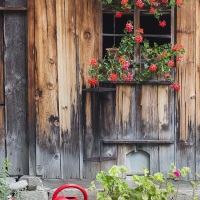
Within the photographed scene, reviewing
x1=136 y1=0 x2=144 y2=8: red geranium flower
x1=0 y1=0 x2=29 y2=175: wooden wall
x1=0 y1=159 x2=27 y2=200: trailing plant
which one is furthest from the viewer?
x1=0 y1=0 x2=29 y2=175: wooden wall

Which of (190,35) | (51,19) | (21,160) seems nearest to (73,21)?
(51,19)

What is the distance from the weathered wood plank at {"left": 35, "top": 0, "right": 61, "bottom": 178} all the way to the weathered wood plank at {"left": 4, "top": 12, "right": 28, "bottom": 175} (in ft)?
0.65

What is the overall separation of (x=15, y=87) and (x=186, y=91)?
1958 mm

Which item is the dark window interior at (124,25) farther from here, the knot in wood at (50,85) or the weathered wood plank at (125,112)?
the knot in wood at (50,85)

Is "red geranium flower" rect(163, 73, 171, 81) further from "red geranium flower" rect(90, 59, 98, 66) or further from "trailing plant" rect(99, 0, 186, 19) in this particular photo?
"red geranium flower" rect(90, 59, 98, 66)

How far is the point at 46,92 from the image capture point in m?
5.92

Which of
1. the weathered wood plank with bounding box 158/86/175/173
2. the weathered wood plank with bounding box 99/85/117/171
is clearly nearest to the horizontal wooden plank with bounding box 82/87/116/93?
the weathered wood plank with bounding box 99/85/117/171

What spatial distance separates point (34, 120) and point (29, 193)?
879mm

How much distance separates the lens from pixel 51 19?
5.89 metres

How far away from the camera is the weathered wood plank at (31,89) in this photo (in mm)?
5879

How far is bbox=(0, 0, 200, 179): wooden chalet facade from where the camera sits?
589cm

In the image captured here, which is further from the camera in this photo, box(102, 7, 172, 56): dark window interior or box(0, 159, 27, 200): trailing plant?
box(102, 7, 172, 56): dark window interior

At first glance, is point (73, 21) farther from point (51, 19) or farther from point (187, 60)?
point (187, 60)

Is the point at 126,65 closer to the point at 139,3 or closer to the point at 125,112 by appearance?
the point at 125,112
